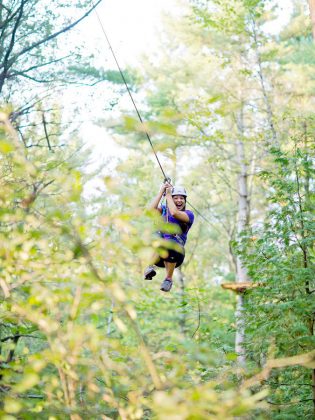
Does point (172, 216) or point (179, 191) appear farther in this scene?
point (179, 191)

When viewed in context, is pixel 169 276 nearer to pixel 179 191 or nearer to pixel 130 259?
pixel 179 191

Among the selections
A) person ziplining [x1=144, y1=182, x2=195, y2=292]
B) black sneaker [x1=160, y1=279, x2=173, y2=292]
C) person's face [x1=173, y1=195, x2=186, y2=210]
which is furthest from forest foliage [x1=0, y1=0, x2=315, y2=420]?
person's face [x1=173, y1=195, x2=186, y2=210]

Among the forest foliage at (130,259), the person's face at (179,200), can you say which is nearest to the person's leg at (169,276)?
the forest foliage at (130,259)

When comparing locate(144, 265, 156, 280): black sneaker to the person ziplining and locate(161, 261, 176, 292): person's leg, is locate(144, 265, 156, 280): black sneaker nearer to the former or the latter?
the person ziplining

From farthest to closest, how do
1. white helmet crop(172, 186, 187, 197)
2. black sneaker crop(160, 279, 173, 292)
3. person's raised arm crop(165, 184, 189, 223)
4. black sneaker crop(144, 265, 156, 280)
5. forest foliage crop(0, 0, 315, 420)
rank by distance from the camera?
black sneaker crop(160, 279, 173, 292) → white helmet crop(172, 186, 187, 197) → black sneaker crop(144, 265, 156, 280) → person's raised arm crop(165, 184, 189, 223) → forest foliage crop(0, 0, 315, 420)

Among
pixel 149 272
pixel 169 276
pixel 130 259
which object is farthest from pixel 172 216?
pixel 130 259

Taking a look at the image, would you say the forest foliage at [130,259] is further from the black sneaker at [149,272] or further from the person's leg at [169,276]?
the black sneaker at [149,272]

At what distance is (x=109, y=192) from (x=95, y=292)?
45cm

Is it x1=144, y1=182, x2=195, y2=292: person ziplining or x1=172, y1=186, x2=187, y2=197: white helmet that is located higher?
x1=172, y1=186, x2=187, y2=197: white helmet

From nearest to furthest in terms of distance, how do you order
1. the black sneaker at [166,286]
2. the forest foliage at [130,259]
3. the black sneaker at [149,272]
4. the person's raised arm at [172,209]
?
the forest foliage at [130,259] → the person's raised arm at [172,209] → the black sneaker at [149,272] → the black sneaker at [166,286]

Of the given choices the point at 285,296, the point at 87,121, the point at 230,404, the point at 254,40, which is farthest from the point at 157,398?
the point at 254,40

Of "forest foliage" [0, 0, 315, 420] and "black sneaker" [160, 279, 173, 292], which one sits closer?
"forest foliage" [0, 0, 315, 420]

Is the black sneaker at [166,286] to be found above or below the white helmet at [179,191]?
below

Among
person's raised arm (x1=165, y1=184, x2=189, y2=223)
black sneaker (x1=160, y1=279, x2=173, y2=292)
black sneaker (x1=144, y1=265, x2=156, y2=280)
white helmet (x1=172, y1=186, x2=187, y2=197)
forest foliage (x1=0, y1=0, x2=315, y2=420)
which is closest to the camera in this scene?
forest foliage (x1=0, y1=0, x2=315, y2=420)
